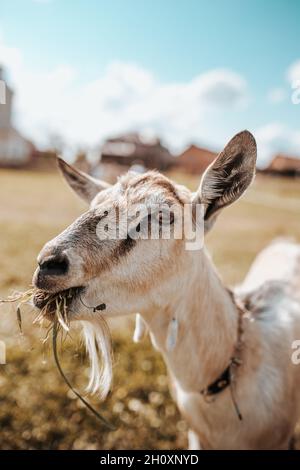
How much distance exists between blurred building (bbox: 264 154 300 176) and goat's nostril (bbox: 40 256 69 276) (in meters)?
34.2

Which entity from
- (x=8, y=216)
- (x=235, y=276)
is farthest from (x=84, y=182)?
(x=8, y=216)

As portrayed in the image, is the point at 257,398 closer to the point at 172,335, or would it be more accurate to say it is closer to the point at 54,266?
the point at 172,335

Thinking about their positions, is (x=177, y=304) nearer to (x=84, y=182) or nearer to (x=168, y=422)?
(x=84, y=182)

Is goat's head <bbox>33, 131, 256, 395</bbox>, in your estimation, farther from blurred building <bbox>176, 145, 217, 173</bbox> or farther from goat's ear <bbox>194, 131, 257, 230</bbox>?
blurred building <bbox>176, 145, 217, 173</bbox>

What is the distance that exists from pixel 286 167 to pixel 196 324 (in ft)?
114

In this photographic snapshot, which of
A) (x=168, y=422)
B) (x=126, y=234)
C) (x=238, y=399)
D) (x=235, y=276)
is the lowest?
(x=235, y=276)

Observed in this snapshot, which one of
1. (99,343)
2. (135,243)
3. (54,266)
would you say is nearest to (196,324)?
(99,343)

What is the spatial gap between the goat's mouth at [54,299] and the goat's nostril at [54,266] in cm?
18

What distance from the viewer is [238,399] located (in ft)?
8.27

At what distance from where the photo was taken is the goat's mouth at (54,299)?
1.91 metres

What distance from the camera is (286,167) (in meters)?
34.3

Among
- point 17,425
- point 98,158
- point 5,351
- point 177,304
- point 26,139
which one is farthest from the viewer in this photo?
point 26,139

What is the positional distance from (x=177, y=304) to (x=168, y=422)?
1937 millimetres
